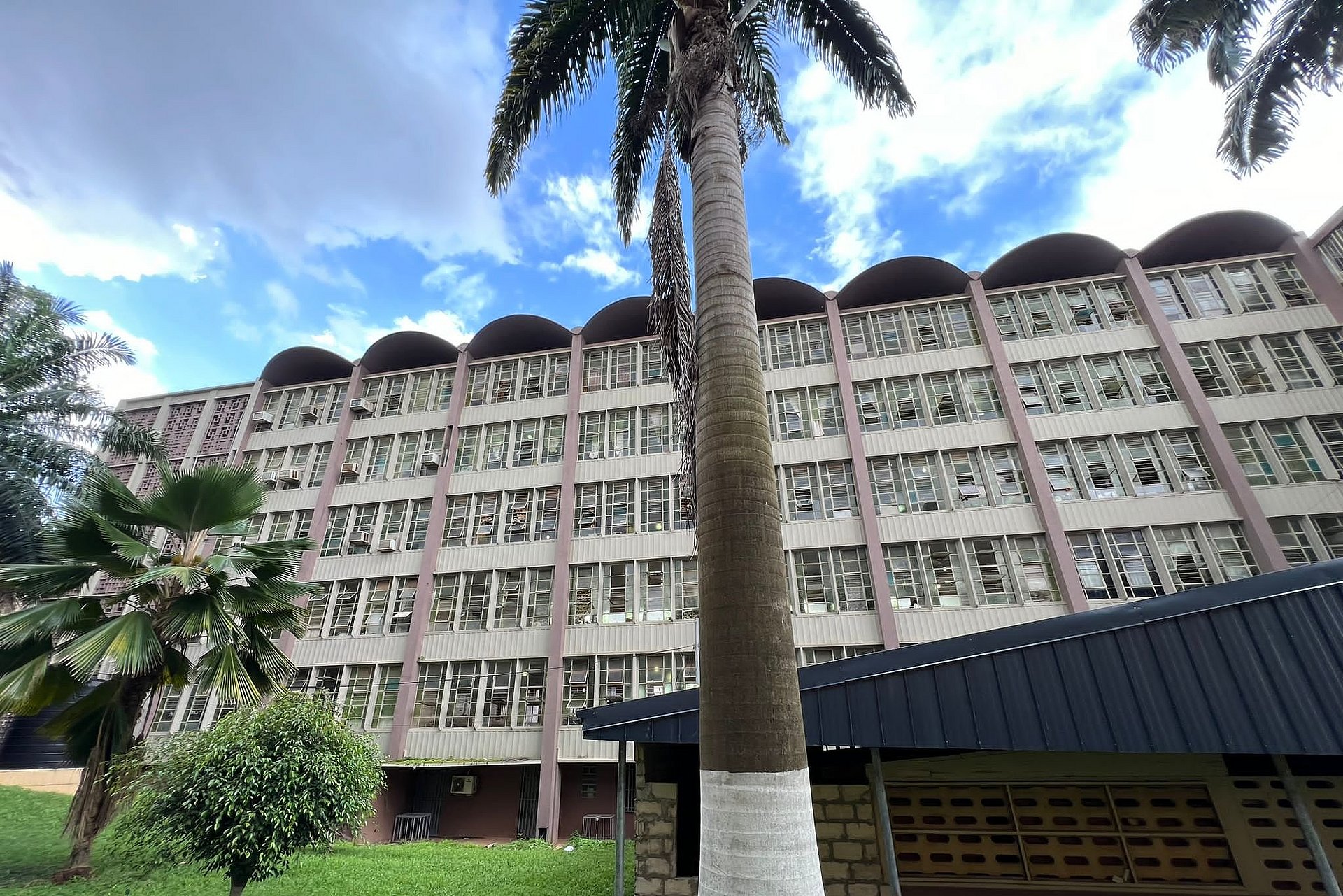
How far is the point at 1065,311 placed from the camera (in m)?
23.6

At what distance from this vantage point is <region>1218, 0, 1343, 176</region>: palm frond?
1066 centimetres

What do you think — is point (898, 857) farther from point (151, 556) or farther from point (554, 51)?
point (151, 556)

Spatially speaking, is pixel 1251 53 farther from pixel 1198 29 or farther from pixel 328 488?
pixel 328 488

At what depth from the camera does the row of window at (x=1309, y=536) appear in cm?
1809

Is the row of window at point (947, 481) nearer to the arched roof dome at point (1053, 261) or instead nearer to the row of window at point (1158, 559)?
the row of window at point (1158, 559)

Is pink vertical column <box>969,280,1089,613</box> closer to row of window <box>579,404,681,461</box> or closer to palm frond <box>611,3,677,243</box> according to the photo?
row of window <box>579,404,681,461</box>

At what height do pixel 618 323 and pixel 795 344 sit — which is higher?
pixel 618 323

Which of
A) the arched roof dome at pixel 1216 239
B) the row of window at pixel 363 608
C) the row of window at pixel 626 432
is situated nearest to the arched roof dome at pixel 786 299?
the row of window at pixel 626 432

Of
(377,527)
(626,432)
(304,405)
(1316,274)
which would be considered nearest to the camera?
(1316,274)

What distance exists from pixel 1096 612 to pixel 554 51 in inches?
425

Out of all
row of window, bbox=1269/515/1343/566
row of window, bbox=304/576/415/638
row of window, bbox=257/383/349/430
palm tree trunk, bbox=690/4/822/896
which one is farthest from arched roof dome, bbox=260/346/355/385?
row of window, bbox=1269/515/1343/566

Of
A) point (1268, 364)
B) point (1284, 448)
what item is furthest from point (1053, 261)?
point (1284, 448)

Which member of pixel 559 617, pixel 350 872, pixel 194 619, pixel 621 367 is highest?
pixel 621 367

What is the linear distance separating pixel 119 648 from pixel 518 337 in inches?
801
